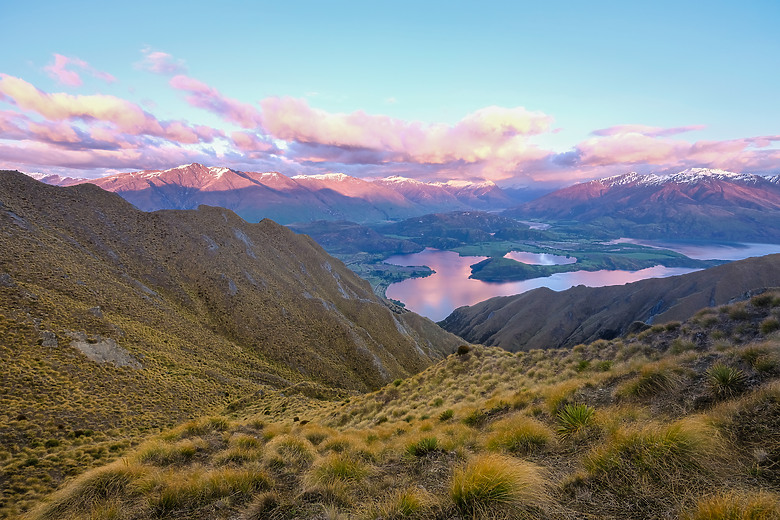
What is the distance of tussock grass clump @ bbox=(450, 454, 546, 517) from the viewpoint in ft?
14.3

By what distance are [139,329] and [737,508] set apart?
174ft

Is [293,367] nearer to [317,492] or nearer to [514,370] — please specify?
[514,370]

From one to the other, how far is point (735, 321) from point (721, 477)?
551 inches

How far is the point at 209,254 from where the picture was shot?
238ft

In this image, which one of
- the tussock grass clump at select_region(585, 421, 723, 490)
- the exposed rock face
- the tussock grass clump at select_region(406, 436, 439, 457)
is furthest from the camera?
the exposed rock face

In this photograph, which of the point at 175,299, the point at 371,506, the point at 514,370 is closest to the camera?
the point at 371,506

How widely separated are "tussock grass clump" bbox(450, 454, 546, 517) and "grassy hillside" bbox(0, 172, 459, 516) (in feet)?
62.2

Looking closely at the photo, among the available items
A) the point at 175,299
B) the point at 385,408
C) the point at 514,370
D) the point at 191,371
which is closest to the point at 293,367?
the point at 191,371

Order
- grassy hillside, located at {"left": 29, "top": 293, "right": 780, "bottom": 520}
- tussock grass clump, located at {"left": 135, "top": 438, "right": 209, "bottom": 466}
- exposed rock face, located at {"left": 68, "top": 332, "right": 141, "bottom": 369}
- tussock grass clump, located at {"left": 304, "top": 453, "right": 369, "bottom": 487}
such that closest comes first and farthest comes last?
grassy hillside, located at {"left": 29, "top": 293, "right": 780, "bottom": 520} < tussock grass clump, located at {"left": 304, "top": 453, "right": 369, "bottom": 487} < tussock grass clump, located at {"left": 135, "top": 438, "right": 209, "bottom": 466} < exposed rock face, located at {"left": 68, "top": 332, "right": 141, "bottom": 369}

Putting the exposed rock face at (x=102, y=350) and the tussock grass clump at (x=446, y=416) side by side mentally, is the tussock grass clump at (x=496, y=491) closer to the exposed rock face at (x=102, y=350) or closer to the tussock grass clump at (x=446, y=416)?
the tussock grass clump at (x=446, y=416)

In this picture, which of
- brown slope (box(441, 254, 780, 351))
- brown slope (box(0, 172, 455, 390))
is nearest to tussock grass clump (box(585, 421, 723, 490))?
brown slope (box(0, 172, 455, 390))

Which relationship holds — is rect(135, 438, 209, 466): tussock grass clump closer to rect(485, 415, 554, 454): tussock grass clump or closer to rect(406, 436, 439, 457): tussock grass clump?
rect(406, 436, 439, 457): tussock grass clump

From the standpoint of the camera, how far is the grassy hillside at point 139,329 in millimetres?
21188

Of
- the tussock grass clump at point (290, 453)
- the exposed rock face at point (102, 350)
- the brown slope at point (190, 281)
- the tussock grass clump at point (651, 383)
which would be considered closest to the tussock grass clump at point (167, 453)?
the tussock grass clump at point (290, 453)
